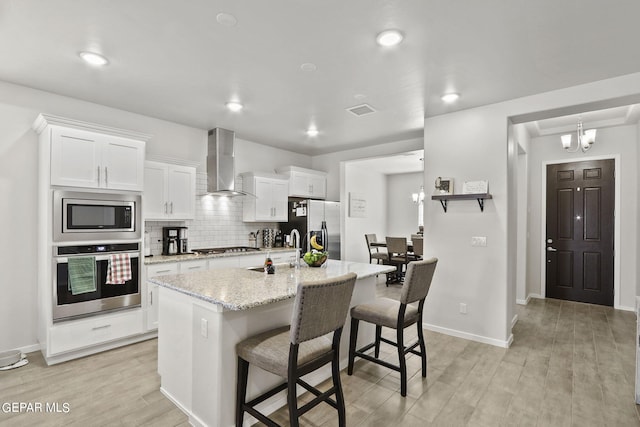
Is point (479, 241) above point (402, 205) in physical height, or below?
below

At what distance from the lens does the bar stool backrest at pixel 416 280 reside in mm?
2559

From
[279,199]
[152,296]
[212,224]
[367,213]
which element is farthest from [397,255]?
[152,296]

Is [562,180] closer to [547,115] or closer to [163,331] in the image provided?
[547,115]

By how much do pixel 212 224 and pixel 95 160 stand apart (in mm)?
1996

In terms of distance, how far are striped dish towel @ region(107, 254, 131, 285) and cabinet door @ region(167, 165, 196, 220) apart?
35.6 inches

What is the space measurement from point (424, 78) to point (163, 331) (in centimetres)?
313

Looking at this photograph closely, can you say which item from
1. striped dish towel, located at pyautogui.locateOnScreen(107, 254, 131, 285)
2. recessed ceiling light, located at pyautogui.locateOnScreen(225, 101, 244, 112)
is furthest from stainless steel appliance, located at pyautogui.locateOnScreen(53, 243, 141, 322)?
recessed ceiling light, located at pyautogui.locateOnScreen(225, 101, 244, 112)

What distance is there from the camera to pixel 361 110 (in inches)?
158

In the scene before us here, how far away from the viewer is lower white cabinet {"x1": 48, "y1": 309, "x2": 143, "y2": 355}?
3105 millimetres

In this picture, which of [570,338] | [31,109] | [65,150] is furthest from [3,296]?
[570,338]

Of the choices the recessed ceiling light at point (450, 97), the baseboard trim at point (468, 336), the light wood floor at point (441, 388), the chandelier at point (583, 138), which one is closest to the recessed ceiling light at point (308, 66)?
the recessed ceiling light at point (450, 97)

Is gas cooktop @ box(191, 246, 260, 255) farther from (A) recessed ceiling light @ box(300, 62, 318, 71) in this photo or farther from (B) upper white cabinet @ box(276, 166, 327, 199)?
(A) recessed ceiling light @ box(300, 62, 318, 71)

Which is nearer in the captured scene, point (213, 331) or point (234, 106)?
point (213, 331)

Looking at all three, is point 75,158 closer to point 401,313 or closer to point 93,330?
point 93,330
